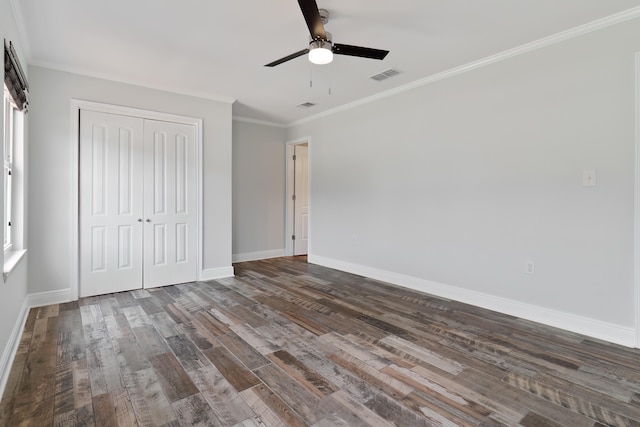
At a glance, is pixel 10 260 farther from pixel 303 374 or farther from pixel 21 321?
pixel 303 374

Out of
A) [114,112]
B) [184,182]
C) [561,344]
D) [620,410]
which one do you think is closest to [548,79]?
[561,344]

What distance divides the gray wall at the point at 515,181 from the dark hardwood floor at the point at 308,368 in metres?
0.50

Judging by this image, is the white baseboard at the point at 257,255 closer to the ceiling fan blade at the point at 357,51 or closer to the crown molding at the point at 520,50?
the crown molding at the point at 520,50

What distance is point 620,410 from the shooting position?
1818 mm

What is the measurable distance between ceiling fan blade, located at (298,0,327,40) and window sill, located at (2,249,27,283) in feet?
8.76

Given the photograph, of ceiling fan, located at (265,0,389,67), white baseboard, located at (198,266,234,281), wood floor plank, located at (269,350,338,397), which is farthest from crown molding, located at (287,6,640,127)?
wood floor plank, located at (269,350,338,397)

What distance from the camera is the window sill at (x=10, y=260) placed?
7.62ft

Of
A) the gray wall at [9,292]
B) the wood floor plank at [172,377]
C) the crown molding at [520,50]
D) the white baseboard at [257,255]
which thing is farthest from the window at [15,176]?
the crown molding at [520,50]

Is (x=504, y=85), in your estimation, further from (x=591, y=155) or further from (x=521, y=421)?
(x=521, y=421)

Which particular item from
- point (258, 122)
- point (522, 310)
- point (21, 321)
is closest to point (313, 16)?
point (522, 310)

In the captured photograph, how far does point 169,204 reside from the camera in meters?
4.33

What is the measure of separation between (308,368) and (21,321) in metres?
2.68

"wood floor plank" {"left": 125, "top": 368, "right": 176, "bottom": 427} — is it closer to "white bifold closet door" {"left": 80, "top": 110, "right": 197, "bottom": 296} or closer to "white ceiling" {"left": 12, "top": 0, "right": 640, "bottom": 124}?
"white bifold closet door" {"left": 80, "top": 110, "right": 197, "bottom": 296}

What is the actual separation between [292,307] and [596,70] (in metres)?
3.49
